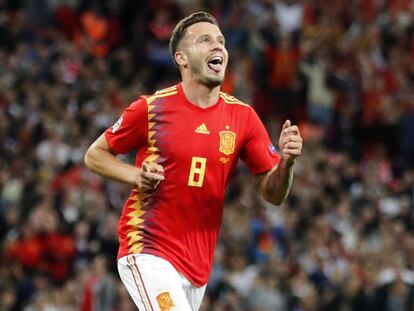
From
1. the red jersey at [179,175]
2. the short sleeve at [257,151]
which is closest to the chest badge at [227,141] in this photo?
the red jersey at [179,175]

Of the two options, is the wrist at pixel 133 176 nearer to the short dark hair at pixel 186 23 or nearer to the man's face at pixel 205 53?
the man's face at pixel 205 53

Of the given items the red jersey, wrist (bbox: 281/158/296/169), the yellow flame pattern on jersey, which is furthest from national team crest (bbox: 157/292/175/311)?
wrist (bbox: 281/158/296/169)

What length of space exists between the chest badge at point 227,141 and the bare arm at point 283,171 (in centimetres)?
31

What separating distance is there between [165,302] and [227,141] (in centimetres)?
110

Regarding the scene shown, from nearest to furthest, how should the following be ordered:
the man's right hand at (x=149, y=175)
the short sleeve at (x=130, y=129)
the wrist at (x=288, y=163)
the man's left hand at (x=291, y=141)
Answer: the man's right hand at (x=149, y=175), the man's left hand at (x=291, y=141), the wrist at (x=288, y=163), the short sleeve at (x=130, y=129)

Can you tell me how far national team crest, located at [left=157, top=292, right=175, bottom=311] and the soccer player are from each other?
0.04 m

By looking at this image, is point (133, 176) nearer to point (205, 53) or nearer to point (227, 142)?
point (227, 142)

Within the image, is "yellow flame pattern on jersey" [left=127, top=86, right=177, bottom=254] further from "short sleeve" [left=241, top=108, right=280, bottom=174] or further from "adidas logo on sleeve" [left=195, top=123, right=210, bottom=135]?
"short sleeve" [left=241, top=108, right=280, bottom=174]

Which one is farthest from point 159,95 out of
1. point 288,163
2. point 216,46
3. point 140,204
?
point 288,163

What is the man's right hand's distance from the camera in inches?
290

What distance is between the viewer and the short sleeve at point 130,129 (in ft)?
25.9

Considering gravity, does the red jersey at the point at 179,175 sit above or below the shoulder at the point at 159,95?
below

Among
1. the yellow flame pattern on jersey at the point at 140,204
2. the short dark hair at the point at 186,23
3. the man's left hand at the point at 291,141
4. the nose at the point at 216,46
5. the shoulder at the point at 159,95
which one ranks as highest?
the short dark hair at the point at 186,23

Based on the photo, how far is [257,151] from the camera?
8141 millimetres
